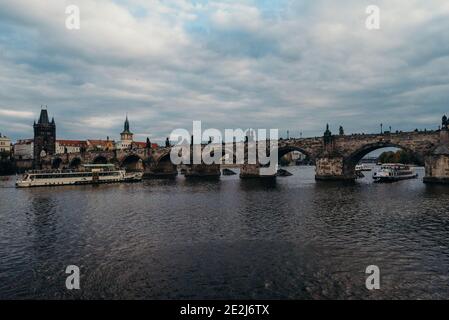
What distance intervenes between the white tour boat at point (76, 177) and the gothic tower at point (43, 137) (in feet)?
315

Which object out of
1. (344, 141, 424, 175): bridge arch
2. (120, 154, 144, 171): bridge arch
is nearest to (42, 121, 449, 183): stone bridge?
(344, 141, 424, 175): bridge arch

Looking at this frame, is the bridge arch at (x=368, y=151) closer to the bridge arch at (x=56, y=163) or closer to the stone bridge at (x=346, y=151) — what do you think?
the stone bridge at (x=346, y=151)

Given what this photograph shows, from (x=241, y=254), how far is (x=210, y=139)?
290 feet

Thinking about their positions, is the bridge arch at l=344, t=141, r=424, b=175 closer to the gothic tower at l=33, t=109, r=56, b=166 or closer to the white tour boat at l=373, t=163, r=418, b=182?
the white tour boat at l=373, t=163, r=418, b=182

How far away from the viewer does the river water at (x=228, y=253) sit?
547 inches

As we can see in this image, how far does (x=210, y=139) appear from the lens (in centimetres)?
10625

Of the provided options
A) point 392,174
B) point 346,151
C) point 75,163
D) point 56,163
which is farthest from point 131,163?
point 392,174

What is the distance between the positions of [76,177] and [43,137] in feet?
355

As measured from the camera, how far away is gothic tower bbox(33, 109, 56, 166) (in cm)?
16788

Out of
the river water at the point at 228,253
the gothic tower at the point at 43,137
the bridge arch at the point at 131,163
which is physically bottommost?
the river water at the point at 228,253

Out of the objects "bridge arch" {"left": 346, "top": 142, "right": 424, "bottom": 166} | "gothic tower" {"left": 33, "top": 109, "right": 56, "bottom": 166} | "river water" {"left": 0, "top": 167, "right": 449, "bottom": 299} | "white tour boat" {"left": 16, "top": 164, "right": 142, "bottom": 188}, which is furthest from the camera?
"gothic tower" {"left": 33, "top": 109, "right": 56, "bottom": 166}

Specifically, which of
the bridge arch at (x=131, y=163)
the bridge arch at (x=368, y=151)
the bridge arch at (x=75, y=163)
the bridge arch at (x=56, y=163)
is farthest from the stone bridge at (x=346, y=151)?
the bridge arch at (x=56, y=163)

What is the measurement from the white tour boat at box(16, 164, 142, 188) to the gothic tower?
96075mm

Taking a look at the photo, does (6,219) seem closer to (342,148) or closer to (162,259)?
(162,259)
